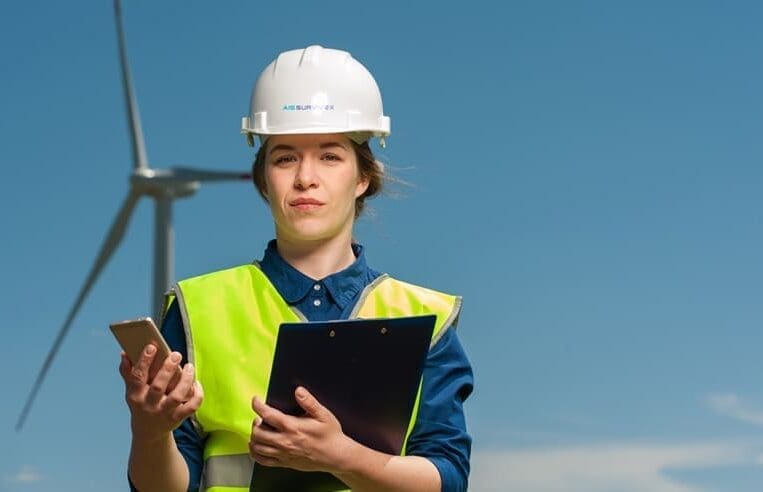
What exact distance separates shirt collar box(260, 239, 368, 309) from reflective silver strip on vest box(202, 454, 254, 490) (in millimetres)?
844

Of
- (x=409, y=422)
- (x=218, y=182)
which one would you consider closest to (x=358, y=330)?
(x=409, y=422)

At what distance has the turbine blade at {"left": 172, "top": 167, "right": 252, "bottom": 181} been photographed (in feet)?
113

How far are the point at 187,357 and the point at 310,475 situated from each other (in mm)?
870

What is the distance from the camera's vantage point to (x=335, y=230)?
24.8 ft

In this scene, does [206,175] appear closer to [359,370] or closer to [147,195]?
[147,195]

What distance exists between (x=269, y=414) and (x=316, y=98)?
6.33 ft

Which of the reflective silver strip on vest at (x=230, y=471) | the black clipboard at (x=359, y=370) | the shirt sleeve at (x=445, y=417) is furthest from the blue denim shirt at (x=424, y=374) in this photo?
the black clipboard at (x=359, y=370)

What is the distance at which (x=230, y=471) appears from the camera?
7.31 meters

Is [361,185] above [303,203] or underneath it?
above

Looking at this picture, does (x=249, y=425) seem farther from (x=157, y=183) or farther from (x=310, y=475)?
(x=157, y=183)

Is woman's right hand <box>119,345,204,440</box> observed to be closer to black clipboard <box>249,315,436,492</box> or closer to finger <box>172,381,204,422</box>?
finger <box>172,381,204,422</box>

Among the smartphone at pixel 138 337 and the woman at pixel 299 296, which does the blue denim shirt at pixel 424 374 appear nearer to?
the woman at pixel 299 296

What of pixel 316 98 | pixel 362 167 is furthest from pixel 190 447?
pixel 316 98

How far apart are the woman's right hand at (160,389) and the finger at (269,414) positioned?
11.4 inches
